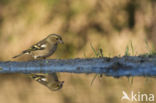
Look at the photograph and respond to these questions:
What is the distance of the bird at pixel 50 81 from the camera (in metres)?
2.71

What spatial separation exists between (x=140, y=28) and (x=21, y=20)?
2076 millimetres

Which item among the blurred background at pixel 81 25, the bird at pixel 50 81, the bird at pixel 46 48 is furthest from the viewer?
the blurred background at pixel 81 25

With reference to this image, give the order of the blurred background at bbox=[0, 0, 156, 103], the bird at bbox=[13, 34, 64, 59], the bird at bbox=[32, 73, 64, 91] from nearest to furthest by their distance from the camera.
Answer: the bird at bbox=[32, 73, 64, 91], the bird at bbox=[13, 34, 64, 59], the blurred background at bbox=[0, 0, 156, 103]

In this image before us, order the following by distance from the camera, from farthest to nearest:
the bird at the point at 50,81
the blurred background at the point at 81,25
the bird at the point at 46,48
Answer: the blurred background at the point at 81,25
the bird at the point at 46,48
the bird at the point at 50,81

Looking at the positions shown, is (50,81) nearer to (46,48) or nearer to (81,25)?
(46,48)

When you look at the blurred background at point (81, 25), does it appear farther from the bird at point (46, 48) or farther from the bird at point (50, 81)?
the bird at point (50, 81)

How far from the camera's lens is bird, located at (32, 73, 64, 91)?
2.71 meters

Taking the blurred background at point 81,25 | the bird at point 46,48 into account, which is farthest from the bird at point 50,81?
the blurred background at point 81,25

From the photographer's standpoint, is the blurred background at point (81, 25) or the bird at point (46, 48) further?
the blurred background at point (81, 25)

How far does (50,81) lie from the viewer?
2.71 m

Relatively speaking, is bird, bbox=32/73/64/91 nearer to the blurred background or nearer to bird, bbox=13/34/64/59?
bird, bbox=13/34/64/59

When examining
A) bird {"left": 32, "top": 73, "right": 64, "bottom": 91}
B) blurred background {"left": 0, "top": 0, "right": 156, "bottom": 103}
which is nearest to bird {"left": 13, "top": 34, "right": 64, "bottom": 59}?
bird {"left": 32, "top": 73, "right": 64, "bottom": 91}

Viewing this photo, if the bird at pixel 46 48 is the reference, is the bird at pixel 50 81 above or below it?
below

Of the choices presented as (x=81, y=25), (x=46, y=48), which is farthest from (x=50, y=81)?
(x=81, y=25)
